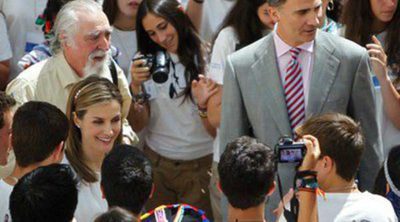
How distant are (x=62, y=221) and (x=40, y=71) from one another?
1.90 m

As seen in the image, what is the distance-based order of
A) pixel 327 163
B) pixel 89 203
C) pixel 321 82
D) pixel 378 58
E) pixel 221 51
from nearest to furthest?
pixel 327 163 < pixel 89 203 < pixel 321 82 < pixel 378 58 < pixel 221 51

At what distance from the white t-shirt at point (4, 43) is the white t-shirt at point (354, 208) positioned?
9.49 ft

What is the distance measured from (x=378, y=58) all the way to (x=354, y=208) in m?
1.37

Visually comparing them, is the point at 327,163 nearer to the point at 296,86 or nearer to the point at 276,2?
the point at 296,86

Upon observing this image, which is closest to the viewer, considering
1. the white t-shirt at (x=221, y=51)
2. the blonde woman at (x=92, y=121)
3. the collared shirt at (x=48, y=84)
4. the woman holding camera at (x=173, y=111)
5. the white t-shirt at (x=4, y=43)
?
the blonde woman at (x=92, y=121)

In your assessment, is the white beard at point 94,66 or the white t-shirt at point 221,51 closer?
the white beard at point 94,66

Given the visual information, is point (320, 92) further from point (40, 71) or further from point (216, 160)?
point (40, 71)

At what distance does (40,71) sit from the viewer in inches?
217

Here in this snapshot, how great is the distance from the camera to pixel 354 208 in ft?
13.9

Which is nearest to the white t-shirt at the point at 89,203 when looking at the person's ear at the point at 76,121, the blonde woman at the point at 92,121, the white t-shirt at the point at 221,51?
the blonde woman at the point at 92,121

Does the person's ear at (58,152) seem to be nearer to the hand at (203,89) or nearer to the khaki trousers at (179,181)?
the hand at (203,89)

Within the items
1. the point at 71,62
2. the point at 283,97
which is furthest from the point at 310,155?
the point at 71,62

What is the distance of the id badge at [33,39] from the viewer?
21.1 ft

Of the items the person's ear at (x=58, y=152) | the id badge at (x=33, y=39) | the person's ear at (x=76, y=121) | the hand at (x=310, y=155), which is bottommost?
the id badge at (x=33, y=39)
